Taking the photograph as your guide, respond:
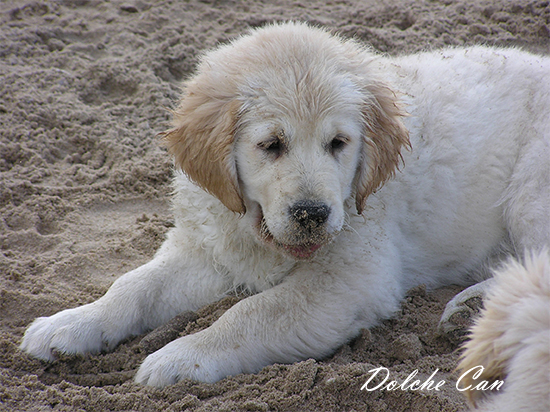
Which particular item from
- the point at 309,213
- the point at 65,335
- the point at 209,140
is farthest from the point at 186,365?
the point at 209,140

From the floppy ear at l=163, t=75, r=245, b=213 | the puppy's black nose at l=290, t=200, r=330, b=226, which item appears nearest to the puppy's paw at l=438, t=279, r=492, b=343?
the puppy's black nose at l=290, t=200, r=330, b=226

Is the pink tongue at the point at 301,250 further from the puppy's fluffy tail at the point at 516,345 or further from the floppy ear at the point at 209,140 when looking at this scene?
the puppy's fluffy tail at the point at 516,345

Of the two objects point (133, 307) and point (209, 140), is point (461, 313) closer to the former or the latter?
point (209, 140)

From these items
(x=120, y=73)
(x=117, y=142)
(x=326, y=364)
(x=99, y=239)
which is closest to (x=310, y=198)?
(x=326, y=364)

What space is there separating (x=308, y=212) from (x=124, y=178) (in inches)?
96.2

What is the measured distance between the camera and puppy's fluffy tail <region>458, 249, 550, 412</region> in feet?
6.92

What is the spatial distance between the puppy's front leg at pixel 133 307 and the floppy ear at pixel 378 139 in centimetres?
113

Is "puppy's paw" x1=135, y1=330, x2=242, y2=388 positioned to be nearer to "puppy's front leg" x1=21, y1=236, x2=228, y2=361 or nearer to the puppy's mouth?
"puppy's front leg" x1=21, y1=236, x2=228, y2=361

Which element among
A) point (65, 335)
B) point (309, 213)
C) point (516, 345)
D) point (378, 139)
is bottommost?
point (65, 335)

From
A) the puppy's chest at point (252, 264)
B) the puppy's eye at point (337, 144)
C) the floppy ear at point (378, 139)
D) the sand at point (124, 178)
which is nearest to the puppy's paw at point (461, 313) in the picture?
the sand at point (124, 178)

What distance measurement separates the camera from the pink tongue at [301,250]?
318 centimetres

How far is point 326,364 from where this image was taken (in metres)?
3.07

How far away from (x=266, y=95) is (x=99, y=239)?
197cm

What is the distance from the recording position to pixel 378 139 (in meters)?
3.29
